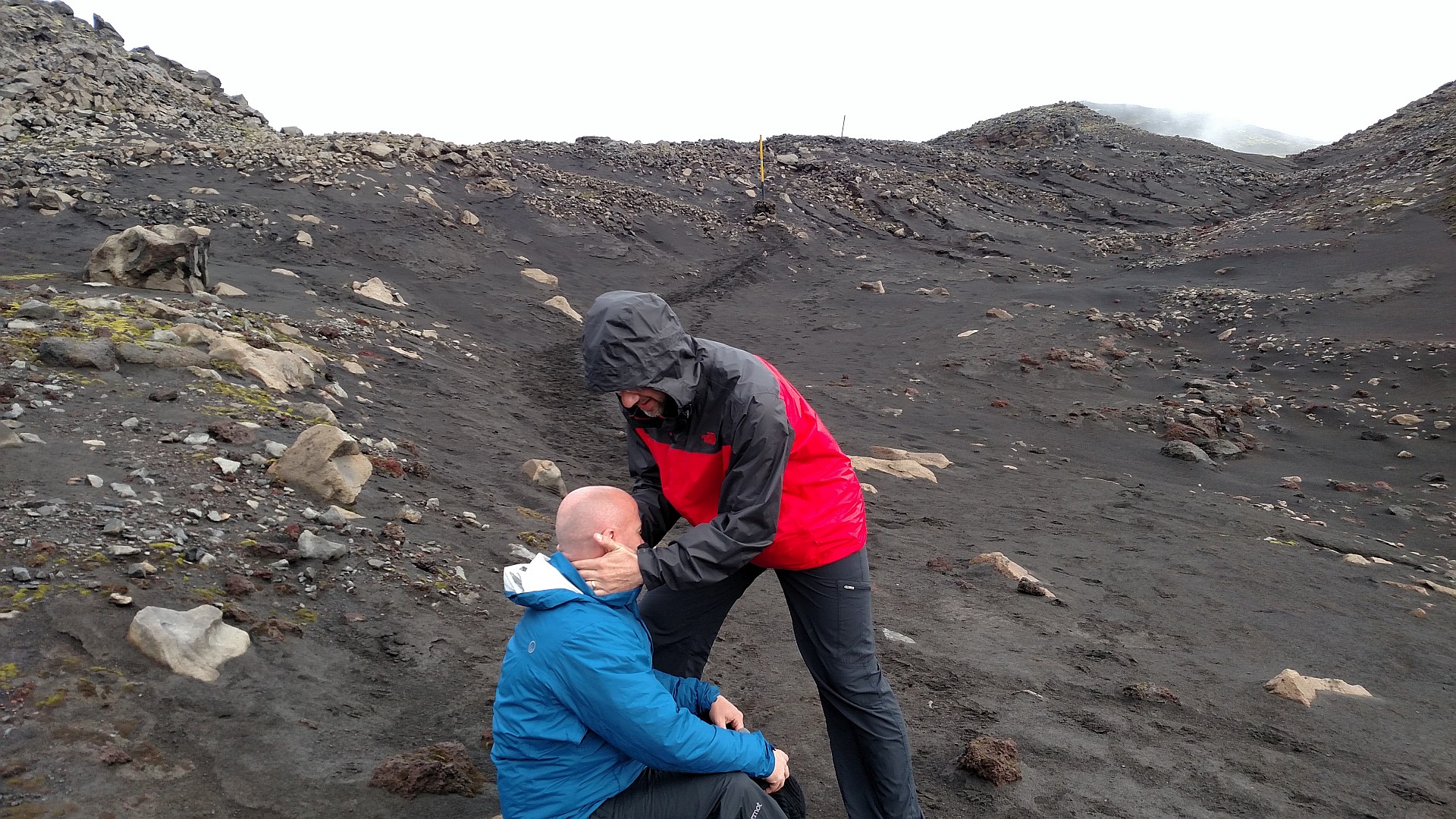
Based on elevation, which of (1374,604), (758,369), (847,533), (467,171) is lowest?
(1374,604)

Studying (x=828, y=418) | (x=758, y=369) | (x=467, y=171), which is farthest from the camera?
(x=467, y=171)

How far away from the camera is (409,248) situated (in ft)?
48.3

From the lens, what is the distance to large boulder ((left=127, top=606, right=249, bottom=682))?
3.18 meters

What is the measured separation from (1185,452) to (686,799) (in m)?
10.2

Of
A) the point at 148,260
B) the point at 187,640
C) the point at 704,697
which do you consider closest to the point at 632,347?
the point at 704,697

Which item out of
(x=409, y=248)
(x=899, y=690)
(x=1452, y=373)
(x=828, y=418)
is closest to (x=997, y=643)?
(x=899, y=690)

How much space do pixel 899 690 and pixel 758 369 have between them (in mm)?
Answer: 2505

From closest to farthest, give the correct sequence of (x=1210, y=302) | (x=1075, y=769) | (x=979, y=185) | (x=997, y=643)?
(x=1075, y=769) → (x=997, y=643) → (x=1210, y=302) → (x=979, y=185)

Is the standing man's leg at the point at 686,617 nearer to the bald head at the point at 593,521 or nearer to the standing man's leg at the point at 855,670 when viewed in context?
the standing man's leg at the point at 855,670

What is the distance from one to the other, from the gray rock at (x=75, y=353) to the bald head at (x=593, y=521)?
4.68 m

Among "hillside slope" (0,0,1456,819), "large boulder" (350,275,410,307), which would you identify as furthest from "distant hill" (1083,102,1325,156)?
"large boulder" (350,275,410,307)

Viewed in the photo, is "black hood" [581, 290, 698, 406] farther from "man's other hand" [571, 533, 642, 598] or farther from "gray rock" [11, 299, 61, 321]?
"gray rock" [11, 299, 61, 321]

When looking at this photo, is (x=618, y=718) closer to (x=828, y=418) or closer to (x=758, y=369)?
(x=758, y=369)

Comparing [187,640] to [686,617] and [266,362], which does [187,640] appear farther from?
[266,362]
